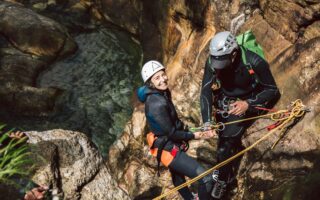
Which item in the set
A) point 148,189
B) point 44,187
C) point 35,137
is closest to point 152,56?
point 148,189

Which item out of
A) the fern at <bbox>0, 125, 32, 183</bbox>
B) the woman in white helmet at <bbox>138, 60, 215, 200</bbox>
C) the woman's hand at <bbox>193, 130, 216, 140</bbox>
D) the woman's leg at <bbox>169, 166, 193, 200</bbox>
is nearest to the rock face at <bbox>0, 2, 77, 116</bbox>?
the fern at <bbox>0, 125, 32, 183</bbox>

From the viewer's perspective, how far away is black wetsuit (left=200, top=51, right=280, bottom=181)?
662cm

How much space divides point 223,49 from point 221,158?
225 cm

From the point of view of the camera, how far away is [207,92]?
7129 millimetres

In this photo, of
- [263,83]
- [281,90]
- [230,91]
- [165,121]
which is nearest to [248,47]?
[263,83]

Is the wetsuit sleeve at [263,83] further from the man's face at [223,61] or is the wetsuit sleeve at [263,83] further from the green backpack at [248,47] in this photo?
the man's face at [223,61]

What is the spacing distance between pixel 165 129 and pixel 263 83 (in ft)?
6.25

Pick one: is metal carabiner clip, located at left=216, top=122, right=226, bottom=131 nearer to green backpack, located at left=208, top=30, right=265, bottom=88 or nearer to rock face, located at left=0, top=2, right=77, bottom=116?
green backpack, located at left=208, top=30, right=265, bottom=88

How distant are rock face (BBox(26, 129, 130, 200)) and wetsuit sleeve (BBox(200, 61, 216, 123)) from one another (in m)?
2.34

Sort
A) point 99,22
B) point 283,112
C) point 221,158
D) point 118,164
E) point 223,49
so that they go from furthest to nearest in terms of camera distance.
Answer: point 99,22, point 118,164, point 221,158, point 283,112, point 223,49

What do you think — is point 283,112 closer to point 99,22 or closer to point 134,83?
point 134,83

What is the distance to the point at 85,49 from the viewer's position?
1727 centimetres

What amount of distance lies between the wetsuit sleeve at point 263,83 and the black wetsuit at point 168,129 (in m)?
1.35

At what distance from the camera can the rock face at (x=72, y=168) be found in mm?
7125
